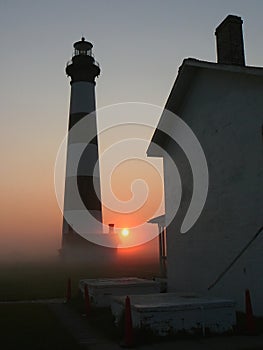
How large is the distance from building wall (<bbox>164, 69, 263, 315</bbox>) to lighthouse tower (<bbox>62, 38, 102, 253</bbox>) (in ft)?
62.0

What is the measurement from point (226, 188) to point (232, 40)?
16.7ft

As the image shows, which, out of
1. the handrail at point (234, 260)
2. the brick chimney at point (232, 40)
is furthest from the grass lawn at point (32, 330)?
the brick chimney at point (232, 40)

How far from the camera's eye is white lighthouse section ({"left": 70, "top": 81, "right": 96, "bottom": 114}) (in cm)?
3450

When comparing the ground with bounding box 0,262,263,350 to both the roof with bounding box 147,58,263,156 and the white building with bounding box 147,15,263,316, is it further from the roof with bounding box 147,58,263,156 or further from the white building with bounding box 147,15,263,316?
the roof with bounding box 147,58,263,156

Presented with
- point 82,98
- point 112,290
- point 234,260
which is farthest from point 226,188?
point 82,98

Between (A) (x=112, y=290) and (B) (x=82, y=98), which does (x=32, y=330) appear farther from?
(B) (x=82, y=98)

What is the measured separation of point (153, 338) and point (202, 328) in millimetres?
1086

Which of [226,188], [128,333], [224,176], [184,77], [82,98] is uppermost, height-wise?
[82,98]

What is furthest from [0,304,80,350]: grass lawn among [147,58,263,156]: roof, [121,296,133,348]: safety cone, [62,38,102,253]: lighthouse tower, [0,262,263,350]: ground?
[62,38,102,253]: lighthouse tower

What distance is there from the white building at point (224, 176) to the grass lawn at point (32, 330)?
14.7 ft

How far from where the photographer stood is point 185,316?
349 inches

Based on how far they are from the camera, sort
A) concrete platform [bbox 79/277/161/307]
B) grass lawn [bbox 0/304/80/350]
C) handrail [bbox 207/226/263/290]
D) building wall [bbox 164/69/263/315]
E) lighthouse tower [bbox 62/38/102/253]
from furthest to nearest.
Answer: lighthouse tower [bbox 62/38/102/253]
concrete platform [bbox 79/277/161/307]
building wall [bbox 164/69/263/315]
handrail [bbox 207/226/263/290]
grass lawn [bbox 0/304/80/350]

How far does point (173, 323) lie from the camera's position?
8.78m

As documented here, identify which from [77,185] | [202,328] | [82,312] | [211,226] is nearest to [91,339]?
[202,328]
